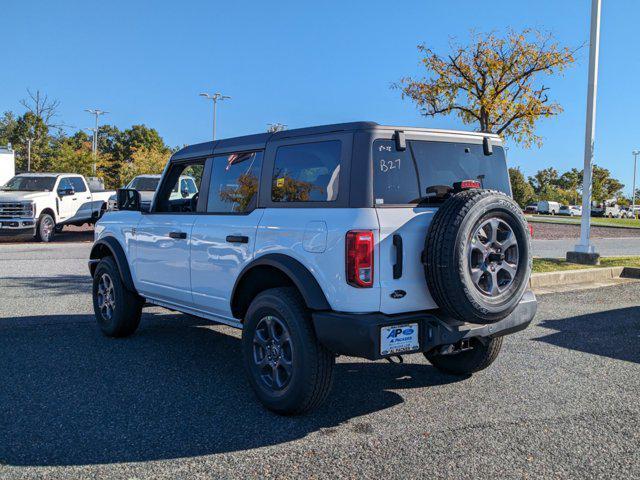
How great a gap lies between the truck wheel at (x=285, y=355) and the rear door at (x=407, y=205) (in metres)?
0.56

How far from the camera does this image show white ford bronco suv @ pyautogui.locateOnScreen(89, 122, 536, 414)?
373 cm

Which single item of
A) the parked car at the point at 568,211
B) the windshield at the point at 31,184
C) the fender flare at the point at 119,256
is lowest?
the fender flare at the point at 119,256

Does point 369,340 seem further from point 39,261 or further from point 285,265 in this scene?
point 39,261

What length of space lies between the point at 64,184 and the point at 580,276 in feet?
49.8

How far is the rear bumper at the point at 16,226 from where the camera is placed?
17.1 m

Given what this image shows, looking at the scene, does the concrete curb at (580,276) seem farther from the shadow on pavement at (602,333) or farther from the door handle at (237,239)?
the door handle at (237,239)

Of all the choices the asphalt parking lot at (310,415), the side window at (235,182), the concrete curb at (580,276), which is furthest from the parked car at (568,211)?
the side window at (235,182)

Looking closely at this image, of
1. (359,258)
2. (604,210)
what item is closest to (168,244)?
(359,258)

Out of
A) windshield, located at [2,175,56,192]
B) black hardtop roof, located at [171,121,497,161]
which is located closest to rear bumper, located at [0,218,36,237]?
windshield, located at [2,175,56,192]

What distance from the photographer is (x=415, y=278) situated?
3.86m

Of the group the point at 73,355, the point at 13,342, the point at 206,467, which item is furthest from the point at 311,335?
the point at 13,342

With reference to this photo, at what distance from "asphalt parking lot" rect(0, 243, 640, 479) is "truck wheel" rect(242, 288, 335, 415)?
0.18 metres

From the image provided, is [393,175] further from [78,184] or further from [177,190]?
[78,184]

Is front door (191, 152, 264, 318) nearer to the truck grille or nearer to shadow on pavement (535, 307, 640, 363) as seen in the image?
shadow on pavement (535, 307, 640, 363)
